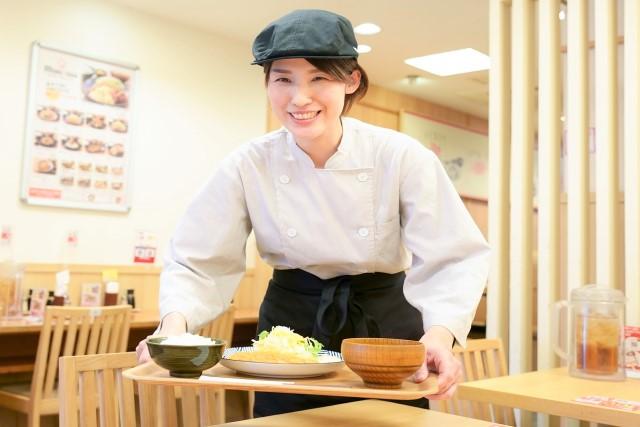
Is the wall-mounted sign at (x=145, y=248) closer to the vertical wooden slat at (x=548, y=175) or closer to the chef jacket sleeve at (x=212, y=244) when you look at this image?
the vertical wooden slat at (x=548, y=175)

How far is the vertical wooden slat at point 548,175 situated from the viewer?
2689 mm

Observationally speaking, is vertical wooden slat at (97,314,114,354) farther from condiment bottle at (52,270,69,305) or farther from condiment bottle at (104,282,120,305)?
condiment bottle at (104,282,120,305)

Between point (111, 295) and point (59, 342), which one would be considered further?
point (111, 295)

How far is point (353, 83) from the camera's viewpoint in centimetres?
150

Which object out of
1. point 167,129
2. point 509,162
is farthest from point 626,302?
point 167,129

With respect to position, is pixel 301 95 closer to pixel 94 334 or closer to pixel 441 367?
pixel 441 367

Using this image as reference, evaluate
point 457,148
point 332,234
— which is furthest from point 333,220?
point 457,148

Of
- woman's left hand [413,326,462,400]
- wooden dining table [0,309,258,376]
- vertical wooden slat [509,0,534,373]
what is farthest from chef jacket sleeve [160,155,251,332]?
wooden dining table [0,309,258,376]

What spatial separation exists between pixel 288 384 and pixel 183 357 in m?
0.16

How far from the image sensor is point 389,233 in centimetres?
152

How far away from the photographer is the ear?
148 cm

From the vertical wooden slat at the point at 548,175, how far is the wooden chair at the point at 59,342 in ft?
5.90

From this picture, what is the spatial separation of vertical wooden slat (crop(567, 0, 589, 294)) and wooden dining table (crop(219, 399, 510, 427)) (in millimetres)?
1453

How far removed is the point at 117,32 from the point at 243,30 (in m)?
0.84
